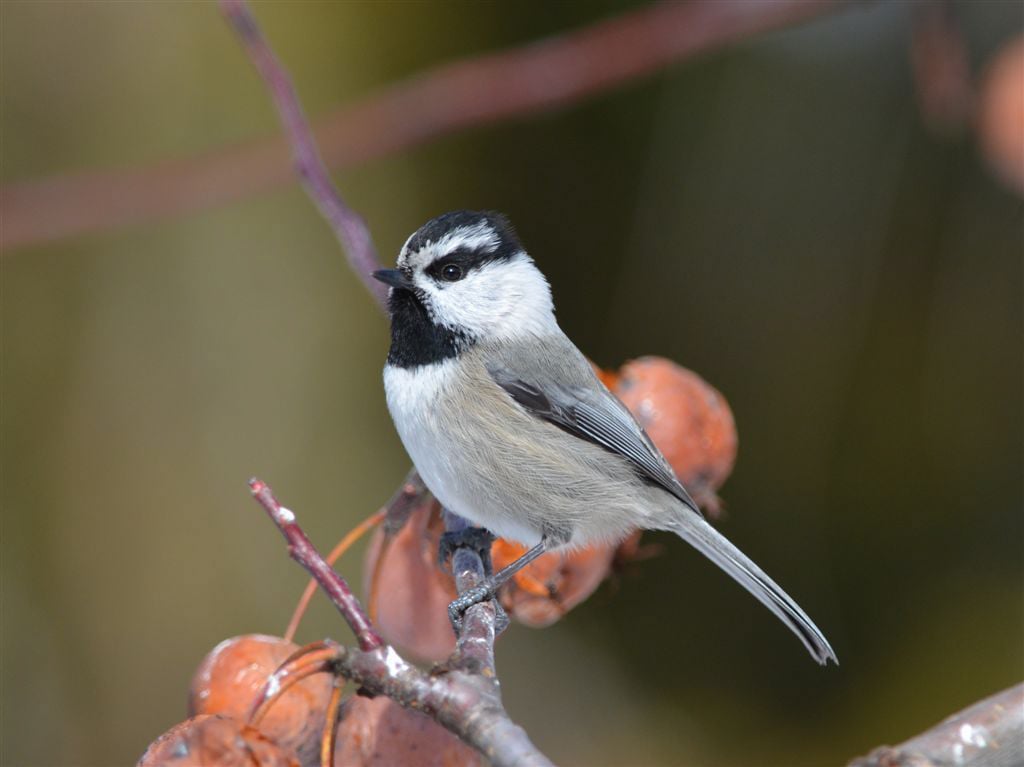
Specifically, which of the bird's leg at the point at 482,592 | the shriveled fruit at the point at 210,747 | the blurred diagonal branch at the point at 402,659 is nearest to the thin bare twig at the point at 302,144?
the blurred diagonal branch at the point at 402,659

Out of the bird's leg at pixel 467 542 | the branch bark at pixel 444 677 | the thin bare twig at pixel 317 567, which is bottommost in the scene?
the bird's leg at pixel 467 542

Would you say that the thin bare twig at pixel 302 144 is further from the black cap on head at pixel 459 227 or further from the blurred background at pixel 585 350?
the blurred background at pixel 585 350

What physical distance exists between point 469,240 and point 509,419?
0.32m

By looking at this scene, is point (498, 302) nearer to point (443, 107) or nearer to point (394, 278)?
point (394, 278)

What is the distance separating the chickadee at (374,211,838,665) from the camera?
5.74 ft

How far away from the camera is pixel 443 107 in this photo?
212 cm

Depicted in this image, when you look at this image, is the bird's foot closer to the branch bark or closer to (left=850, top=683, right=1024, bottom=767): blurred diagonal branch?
the branch bark

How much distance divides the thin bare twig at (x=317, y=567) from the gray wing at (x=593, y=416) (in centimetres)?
70

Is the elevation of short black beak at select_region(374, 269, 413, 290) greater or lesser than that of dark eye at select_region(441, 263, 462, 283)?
greater

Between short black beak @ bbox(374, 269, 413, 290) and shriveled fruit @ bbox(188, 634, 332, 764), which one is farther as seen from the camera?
short black beak @ bbox(374, 269, 413, 290)

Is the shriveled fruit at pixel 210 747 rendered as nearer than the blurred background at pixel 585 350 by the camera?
Yes

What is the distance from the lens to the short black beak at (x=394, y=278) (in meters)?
1.71

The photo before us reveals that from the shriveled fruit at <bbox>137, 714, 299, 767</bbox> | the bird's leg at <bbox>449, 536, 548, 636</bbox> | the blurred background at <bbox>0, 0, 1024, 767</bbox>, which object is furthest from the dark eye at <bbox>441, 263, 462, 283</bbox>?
the shriveled fruit at <bbox>137, 714, 299, 767</bbox>

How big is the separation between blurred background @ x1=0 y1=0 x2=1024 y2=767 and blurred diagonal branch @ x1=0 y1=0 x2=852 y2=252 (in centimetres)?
51
